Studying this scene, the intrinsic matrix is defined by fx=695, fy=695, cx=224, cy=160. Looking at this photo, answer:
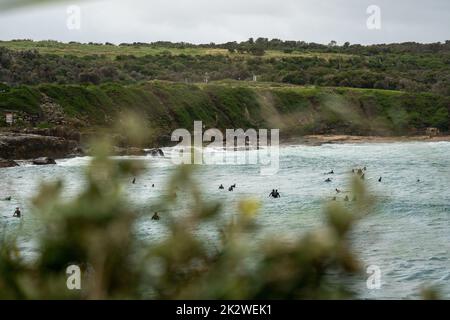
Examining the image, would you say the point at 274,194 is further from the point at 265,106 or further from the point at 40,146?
the point at 265,106

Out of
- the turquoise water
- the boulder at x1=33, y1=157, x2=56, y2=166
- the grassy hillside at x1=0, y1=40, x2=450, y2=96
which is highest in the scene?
the grassy hillside at x1=0, y1=40, x2=450, y2=96

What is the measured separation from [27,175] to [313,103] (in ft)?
137

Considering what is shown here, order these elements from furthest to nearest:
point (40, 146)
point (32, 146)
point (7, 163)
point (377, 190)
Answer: point (40, 146)
point (32, 146)
point (7, 163)
point (377, 190)

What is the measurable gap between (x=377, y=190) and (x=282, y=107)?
53.5 metres

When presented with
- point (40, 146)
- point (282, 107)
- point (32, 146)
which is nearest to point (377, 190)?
point (32, 146)

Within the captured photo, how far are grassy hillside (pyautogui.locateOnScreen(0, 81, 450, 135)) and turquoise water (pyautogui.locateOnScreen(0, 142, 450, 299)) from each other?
1090 centimetres

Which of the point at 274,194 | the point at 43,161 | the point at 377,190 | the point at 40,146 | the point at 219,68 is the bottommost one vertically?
the point at 274,194

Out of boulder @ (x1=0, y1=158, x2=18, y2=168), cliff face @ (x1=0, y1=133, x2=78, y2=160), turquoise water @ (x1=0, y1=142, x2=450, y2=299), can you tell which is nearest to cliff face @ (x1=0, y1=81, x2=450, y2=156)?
cliff face @ (x1=0, y1=133, x2=78, y2=160)

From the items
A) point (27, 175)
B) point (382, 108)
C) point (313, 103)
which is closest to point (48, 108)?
point (27, 175)

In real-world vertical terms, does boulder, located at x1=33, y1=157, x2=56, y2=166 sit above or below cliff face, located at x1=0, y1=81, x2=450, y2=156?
below

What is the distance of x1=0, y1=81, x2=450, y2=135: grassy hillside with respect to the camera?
2334 inches

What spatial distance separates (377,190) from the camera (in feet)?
50.8

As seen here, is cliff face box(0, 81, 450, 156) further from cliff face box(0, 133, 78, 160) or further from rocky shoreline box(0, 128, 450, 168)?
cliff face box(0, 133, 78, 160)
